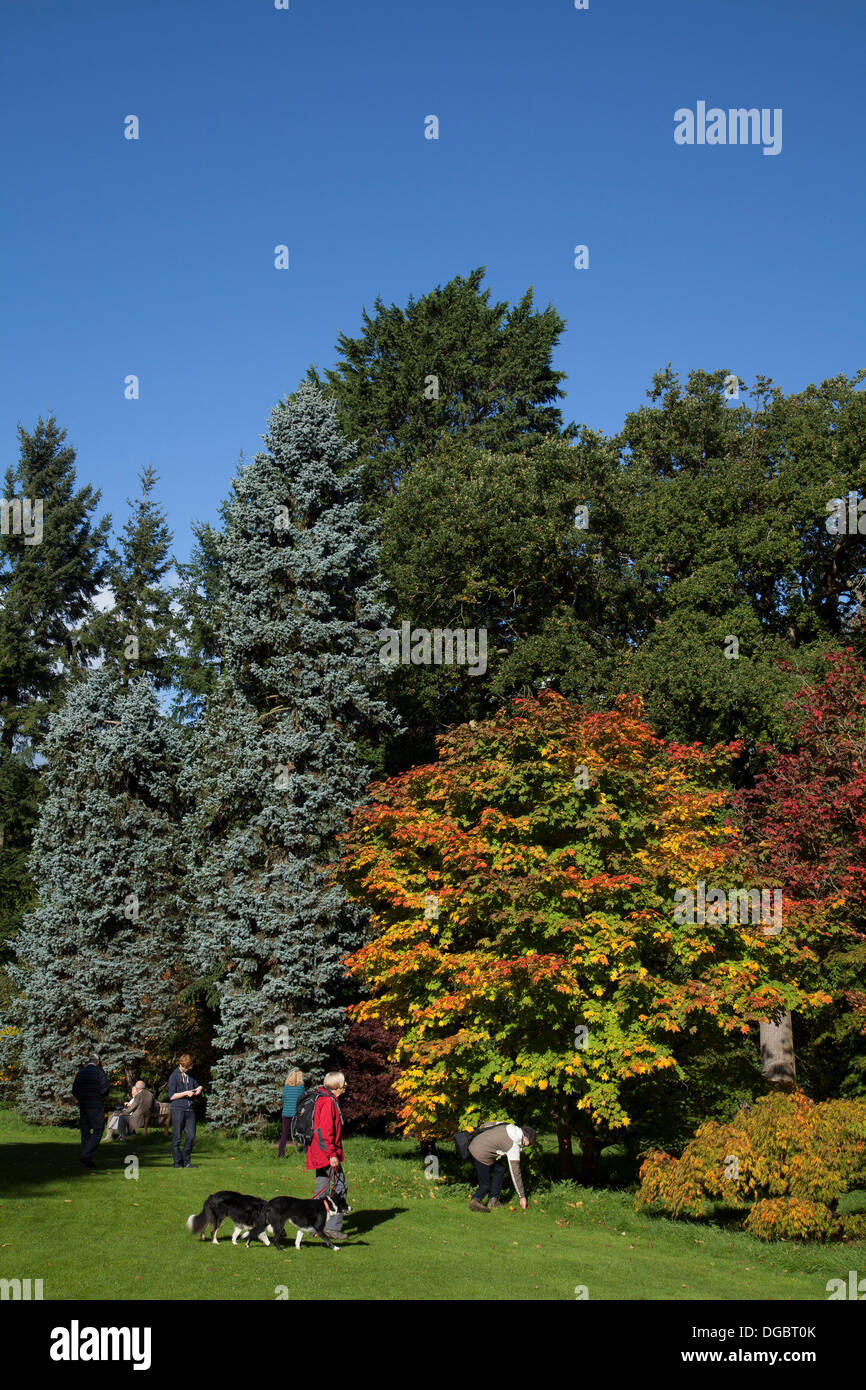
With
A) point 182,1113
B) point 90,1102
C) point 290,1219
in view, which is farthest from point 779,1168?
point 90,1102

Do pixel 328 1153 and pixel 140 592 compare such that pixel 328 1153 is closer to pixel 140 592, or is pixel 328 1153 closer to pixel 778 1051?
pixel 778 1051

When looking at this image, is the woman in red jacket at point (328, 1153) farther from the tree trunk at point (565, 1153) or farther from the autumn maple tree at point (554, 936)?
the tree trunk at point (565, 1153)

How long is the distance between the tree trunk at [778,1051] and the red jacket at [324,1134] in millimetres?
14323

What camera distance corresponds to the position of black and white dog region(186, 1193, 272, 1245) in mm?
11461

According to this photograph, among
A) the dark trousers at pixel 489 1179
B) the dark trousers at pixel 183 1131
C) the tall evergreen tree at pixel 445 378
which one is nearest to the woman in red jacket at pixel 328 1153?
the dark trousers at pixel 489 1179

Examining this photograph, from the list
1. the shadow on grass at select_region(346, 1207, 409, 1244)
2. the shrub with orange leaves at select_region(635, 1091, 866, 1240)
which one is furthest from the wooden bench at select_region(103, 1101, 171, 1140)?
the shrub with orange leaves at select_region(635, 1091, 866, 1240)

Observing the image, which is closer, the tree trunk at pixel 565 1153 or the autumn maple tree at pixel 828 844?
the tree trunk at pixel 565 1153

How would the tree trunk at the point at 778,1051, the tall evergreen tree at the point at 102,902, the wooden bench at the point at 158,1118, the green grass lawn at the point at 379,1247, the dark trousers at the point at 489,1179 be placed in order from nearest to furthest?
the green grass lawn at the point at 379,1247 < the dark trousers at the point at 489,1179 < the wooden bench at the point at 158,1118 < the tree trunk at the point at 778,1051 < the tall evergreen tree at the point at 102,902

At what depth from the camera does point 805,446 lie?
29.5m

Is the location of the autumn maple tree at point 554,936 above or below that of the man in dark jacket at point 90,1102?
above

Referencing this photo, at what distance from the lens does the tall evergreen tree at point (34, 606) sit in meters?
44.8
